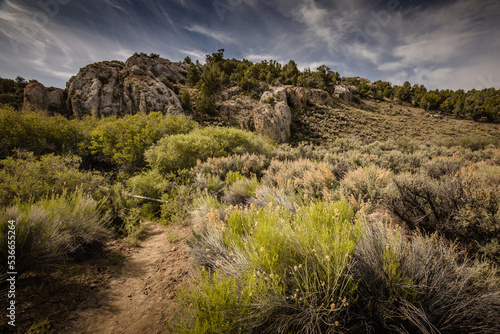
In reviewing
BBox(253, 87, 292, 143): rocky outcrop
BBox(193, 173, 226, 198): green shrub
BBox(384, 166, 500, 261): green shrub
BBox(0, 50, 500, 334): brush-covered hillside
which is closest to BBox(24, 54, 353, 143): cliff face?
BBox(253, 87, 292, 143): rocky outcrop

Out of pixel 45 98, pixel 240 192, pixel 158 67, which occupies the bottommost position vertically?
pixel 240 192

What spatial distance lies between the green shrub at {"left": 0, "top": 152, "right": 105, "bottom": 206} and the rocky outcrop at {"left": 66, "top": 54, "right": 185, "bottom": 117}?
89.5 ft

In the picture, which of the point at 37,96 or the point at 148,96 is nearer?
the point at 148,96

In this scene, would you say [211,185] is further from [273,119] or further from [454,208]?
[273,119]

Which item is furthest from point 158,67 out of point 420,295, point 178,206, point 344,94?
point 420,295

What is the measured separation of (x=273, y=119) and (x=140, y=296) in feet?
105

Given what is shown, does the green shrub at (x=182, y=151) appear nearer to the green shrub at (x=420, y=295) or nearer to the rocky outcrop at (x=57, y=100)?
the green shrub at (x=420, y=295)

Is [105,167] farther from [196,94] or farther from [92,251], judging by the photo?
[196,94]

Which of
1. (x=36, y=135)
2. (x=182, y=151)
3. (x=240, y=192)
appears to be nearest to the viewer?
(x=240, y=192)

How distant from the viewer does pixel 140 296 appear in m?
2.60

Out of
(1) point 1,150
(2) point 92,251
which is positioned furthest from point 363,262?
(1) point 1,150

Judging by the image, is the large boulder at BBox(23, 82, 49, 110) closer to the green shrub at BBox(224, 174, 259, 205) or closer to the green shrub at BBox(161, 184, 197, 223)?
the green shrub at BBox(161, 184, 197, 223)

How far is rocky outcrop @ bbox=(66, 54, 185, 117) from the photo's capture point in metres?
31.3

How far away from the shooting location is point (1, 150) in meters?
10.6
